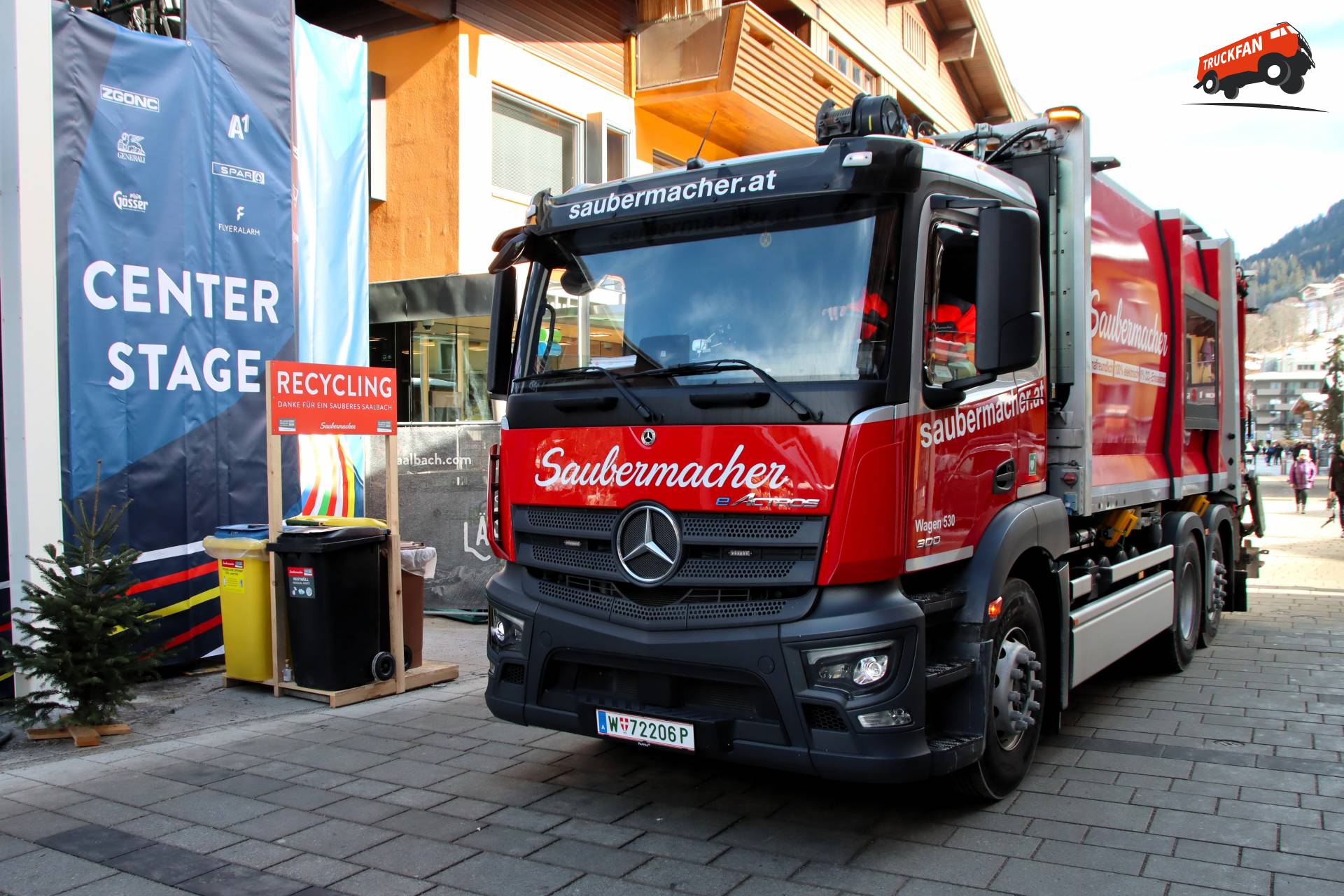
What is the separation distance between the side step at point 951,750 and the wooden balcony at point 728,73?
11.1 metres

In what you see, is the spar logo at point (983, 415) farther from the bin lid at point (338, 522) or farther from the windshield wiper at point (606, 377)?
the bin lid at point (338, 522)

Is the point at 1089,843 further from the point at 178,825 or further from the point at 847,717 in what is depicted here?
the point at 178,825

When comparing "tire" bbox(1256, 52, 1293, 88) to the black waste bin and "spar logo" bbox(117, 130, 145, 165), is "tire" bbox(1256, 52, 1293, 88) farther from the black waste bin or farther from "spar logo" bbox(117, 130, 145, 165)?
"spar logo" bbox(117, 130, 145, 165)

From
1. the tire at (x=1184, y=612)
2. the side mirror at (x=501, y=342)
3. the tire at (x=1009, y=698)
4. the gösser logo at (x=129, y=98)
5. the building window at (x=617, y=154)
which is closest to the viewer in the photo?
the tire at (x=1009, y=698)

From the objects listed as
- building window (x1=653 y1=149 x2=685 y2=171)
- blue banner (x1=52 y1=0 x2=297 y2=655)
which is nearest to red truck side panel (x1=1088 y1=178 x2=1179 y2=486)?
blue banner (x1=52 y1=0 x2=297 y2=655)

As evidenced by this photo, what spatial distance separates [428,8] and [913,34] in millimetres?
16800

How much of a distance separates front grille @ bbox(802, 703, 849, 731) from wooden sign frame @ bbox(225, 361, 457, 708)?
3.78 metres

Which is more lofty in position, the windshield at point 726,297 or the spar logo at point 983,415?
the windshield at point 726,297

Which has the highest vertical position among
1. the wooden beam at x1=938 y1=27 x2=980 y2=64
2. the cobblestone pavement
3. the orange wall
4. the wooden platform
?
the wooden beam at x1=938 y1=27 x2=980 y2=64

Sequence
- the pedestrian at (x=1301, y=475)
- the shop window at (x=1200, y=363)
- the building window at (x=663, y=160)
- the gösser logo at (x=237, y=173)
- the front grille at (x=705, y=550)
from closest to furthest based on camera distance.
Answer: the front grille at (x=705, y=550) < the shop window at (x=1200, y=363) < the gösser logo at (x=237, y=173) < the building window at (x=663, y=160) < the pedestrian at (x=1301, y=475)

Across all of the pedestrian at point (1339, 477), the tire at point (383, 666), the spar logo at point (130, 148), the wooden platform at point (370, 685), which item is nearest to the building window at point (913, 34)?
the pedestrian at point (1339, 477)

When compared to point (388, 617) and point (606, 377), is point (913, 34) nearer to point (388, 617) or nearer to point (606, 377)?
point (388, 617)

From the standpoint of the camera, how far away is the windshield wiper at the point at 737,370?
4289 millimetres

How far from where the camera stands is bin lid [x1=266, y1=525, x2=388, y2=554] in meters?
6.84
